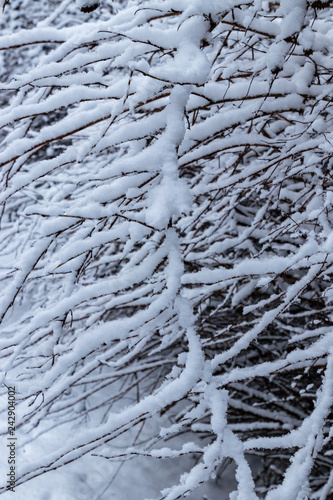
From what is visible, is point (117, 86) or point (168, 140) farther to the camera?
point (117, 86)

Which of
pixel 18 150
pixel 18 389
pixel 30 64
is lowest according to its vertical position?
pixel 30 64

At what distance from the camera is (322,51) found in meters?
1.52

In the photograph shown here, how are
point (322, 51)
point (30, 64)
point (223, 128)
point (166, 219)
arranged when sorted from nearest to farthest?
point (166, 219), point (223, 128), point (322, 51), point (30, 64)

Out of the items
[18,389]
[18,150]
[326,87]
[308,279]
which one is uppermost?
[18,150]

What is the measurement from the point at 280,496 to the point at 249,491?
8 centimetres

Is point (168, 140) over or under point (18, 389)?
over

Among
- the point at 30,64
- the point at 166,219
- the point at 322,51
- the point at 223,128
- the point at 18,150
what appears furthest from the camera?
the point at 30,64

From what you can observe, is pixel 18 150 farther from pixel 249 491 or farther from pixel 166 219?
pixel 249 491

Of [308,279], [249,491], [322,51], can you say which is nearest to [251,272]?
[308,279]

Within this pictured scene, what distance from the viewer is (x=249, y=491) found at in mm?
925

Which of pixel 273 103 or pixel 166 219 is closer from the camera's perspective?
pixel 166 219

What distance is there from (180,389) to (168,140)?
0.51 meters

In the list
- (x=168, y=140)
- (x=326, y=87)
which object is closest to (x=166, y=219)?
(x=168, y=140)

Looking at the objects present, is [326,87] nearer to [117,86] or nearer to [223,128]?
[223,128]
